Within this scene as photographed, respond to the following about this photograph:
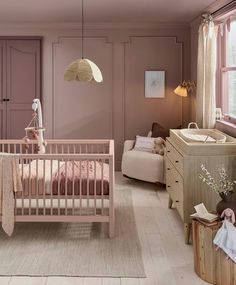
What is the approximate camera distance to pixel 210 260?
9.70 ft

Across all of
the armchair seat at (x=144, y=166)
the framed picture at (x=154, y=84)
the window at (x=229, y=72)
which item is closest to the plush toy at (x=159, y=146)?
the armchair seat at (x=144, y=166)

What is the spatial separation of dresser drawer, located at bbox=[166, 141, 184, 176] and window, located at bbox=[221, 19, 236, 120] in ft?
2.47

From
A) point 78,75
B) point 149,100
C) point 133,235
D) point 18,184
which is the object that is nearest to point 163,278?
point 133,235

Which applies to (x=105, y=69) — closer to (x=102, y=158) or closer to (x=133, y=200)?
(x=133, y=200)

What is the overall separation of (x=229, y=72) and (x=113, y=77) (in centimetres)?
232

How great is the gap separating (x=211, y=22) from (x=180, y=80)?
1.88 metres

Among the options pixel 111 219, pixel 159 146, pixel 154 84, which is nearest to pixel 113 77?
pixel 154 84

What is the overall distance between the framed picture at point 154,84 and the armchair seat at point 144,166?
1.29 metres

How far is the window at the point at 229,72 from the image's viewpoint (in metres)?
4.82

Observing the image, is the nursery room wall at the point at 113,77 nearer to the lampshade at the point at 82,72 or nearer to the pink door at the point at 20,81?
the pink door at the point at 20,81

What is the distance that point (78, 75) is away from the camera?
159 inches

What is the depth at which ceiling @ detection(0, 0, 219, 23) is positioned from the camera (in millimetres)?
5105

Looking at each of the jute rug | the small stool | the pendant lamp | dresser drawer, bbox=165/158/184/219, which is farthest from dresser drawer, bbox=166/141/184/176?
the pendant lamp

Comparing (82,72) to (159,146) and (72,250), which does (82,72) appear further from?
(159,146)
